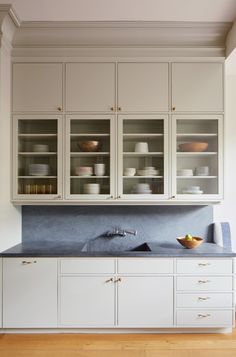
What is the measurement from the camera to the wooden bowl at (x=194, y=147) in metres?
2.94

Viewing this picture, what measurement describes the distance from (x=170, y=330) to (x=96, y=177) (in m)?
1.47

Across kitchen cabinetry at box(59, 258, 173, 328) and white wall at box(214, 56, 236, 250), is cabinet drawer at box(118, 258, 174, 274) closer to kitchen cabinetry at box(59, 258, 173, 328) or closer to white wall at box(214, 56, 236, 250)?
kitchen cabinetry at box(59, 258, 173, 328)

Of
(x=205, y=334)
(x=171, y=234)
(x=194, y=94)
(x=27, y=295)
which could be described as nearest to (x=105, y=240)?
(x=171, y=234)

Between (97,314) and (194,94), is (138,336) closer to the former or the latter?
(97,314)

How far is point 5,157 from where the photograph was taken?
2.80 meters

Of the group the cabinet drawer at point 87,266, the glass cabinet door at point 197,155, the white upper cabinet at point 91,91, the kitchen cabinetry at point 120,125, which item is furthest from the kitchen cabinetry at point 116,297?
the white upper cabinet at point 91,91

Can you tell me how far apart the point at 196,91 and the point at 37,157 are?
61.5 inches

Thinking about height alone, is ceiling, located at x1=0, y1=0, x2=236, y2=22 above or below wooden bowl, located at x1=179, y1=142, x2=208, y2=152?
above

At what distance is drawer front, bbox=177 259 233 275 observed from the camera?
106 inches

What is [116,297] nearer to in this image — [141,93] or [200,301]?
[200,301]

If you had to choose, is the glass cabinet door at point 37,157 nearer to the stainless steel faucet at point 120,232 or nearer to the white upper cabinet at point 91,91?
the white upper cabinet at point 91,91

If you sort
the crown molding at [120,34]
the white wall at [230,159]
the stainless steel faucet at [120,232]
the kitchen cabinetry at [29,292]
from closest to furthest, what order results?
the kitchen cabinetry at [29,292] → the crown molding at [120,34] → the stainless steel faucet at [120,232] → the white wall at [230,159]

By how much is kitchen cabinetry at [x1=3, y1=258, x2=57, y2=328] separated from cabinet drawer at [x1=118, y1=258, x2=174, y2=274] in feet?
1.88

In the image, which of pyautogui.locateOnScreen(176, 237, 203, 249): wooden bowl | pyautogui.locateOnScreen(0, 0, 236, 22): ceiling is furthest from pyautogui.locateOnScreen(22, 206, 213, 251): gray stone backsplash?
pyautogui.locateOnScreen(0, 0, 236, 22): ceiling
